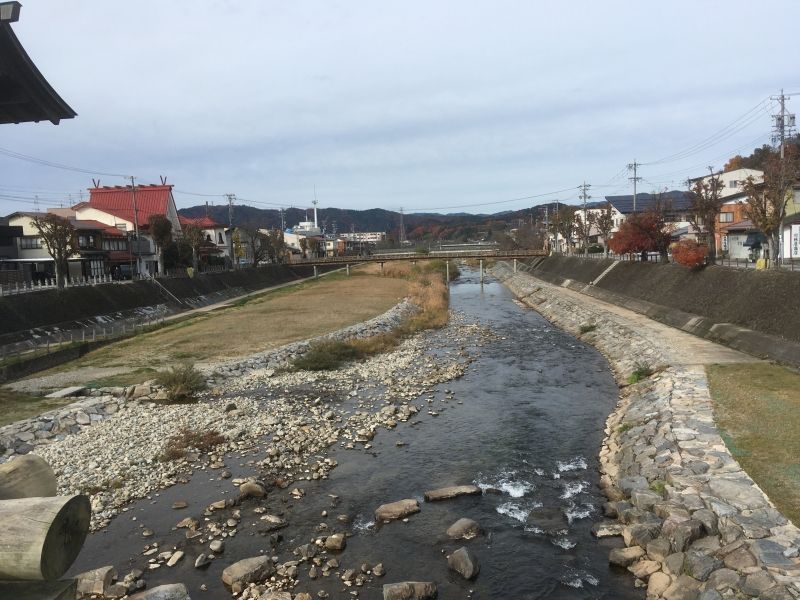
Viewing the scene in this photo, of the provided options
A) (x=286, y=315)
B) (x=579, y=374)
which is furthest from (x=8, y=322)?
(x=579, y=374)

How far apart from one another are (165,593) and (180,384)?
12.3 metres

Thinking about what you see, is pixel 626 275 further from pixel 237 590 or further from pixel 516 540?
pixel 237 590

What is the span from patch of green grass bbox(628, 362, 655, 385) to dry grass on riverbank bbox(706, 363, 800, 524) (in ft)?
7.36

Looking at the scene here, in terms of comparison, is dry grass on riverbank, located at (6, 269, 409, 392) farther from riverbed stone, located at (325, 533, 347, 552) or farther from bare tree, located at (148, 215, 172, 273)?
riverbed stone, located at (325, 533, 347, 552)

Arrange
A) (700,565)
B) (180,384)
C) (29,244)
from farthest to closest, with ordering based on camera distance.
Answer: (29,244)
(180,384)
(700,565)

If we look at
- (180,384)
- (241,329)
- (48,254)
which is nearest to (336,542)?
(180,384)

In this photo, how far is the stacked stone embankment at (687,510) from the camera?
314 inches

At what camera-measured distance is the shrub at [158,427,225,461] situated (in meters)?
14.4

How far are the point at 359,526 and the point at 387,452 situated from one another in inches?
157

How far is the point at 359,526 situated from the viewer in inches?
427

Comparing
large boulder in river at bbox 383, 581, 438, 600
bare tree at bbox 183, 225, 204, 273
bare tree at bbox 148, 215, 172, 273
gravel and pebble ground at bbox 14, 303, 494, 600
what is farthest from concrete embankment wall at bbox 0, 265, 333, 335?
large boulder in river at bbox 383, 581, 438, 600

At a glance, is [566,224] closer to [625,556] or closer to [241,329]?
[241,329]

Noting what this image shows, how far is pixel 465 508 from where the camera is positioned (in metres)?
11.6

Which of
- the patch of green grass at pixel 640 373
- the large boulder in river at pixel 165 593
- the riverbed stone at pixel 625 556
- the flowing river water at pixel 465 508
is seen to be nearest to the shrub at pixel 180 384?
the flowing river water at pixel 465 508
